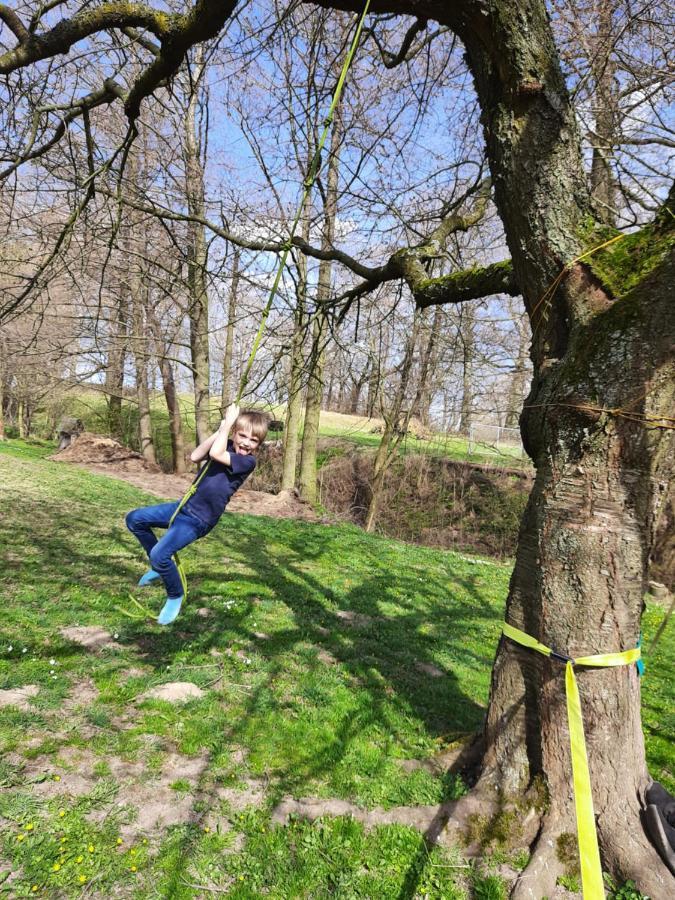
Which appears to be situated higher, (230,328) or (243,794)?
(230,328)

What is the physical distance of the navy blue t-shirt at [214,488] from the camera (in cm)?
398

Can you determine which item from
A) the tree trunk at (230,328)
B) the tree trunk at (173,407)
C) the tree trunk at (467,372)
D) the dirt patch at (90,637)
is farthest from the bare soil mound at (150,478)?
the dirt patch at (90,637)

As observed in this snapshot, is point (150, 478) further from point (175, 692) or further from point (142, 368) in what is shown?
point (175, 692)

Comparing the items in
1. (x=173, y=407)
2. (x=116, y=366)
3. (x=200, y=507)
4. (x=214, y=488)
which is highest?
(x=116, y=366)

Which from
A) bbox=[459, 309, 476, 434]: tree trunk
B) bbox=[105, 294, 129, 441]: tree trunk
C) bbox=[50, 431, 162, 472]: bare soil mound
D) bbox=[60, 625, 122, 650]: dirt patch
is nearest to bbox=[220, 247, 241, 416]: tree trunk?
bbox=[60, 625, 122, 650]: dirt patch

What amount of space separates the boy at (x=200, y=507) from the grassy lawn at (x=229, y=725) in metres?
0.54

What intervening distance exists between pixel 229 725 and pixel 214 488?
1674 millimetres

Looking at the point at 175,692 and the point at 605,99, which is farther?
the point at 605,99

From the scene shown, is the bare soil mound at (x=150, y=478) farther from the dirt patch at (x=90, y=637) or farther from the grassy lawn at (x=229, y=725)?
the dirt patch at (x=90, y=637)

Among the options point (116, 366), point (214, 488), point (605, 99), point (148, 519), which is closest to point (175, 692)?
point (148, 519)

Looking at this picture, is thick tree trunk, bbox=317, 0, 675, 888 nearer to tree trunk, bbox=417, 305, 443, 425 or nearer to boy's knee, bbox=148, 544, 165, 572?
boy's knee, bbox=148, 544, 165, 572

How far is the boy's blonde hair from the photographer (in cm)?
404

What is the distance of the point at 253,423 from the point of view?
405 centimetres

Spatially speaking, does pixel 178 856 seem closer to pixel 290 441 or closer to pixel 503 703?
pixel 503 703
